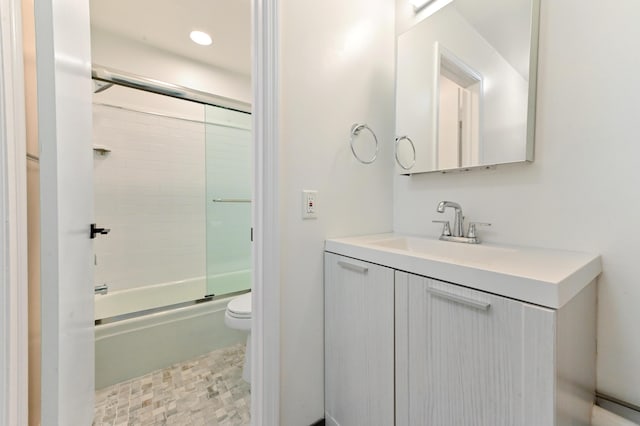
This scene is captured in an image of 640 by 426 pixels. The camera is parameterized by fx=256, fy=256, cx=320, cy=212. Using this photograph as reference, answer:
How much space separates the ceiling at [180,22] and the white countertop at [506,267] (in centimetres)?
176

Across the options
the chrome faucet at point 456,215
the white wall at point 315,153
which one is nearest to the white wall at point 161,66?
the white wall at point 315,153

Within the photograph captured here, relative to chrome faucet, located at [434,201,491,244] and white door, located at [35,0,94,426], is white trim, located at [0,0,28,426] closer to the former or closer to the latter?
white door, located at [35,0,94,426]

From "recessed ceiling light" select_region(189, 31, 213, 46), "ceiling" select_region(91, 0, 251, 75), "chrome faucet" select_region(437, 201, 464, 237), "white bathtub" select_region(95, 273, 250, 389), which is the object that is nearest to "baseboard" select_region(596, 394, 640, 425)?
"chrome faucet" select_region(437, 201, 464, 237)

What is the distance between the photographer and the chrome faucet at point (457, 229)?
3.86ft

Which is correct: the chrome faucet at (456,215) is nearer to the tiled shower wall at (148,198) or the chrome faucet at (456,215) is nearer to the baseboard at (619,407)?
the baseboard at (619,407)

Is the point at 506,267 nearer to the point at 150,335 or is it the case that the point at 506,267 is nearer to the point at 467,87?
the point at 467,87

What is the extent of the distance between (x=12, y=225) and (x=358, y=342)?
112 centimetres

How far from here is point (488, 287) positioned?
0.65 meters

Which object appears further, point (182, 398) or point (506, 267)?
point (182, 398)

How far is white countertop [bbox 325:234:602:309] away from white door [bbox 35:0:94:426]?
92cm

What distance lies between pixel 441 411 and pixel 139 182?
98.7 inches

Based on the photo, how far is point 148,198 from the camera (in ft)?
7.29

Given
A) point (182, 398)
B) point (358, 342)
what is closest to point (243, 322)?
point (182, 398)

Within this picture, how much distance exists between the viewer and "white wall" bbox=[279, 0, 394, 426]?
108 cm
